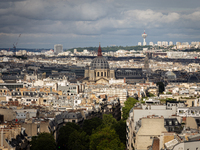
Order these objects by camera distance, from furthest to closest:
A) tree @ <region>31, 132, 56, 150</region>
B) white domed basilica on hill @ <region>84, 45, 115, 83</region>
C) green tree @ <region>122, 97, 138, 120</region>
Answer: white domed basilica on hill @ <region>84, 45, 115, 83</region>, green tree @ <region>122, 97, 138, 120</region>, tree @ <region>31, 132, 56, 150</region>

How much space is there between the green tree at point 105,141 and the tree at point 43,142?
3.71m

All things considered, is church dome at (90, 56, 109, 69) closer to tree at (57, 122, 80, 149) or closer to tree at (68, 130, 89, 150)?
tree at (57, 122, 80, 149)

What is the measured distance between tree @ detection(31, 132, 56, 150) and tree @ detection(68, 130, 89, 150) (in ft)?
10.1

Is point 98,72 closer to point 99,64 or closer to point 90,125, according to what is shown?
point 99,64

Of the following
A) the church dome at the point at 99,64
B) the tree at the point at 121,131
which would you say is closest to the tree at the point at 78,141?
the tree at the point at 121,131

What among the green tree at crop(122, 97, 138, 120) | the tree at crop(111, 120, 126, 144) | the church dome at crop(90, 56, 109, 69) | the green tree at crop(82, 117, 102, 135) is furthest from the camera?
the church dome at crop(90, 56, 109, 69)

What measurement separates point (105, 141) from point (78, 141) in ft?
12.9

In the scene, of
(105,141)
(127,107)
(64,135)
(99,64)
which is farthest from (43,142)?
(99,64)

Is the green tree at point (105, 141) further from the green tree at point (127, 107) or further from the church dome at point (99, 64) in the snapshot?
the church dome at point (99, 64)

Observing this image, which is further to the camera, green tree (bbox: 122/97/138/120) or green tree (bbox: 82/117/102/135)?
green tree (bbox: 122/97/138/120)

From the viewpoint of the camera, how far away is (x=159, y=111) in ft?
158

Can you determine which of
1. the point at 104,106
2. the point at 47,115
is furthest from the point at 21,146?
the point at 104,106

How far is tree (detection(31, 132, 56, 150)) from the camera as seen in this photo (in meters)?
45.8

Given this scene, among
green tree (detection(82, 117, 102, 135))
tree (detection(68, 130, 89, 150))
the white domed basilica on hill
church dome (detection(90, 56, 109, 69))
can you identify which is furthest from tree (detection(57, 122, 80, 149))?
church dome (detection(90, 56, 109, 69))
